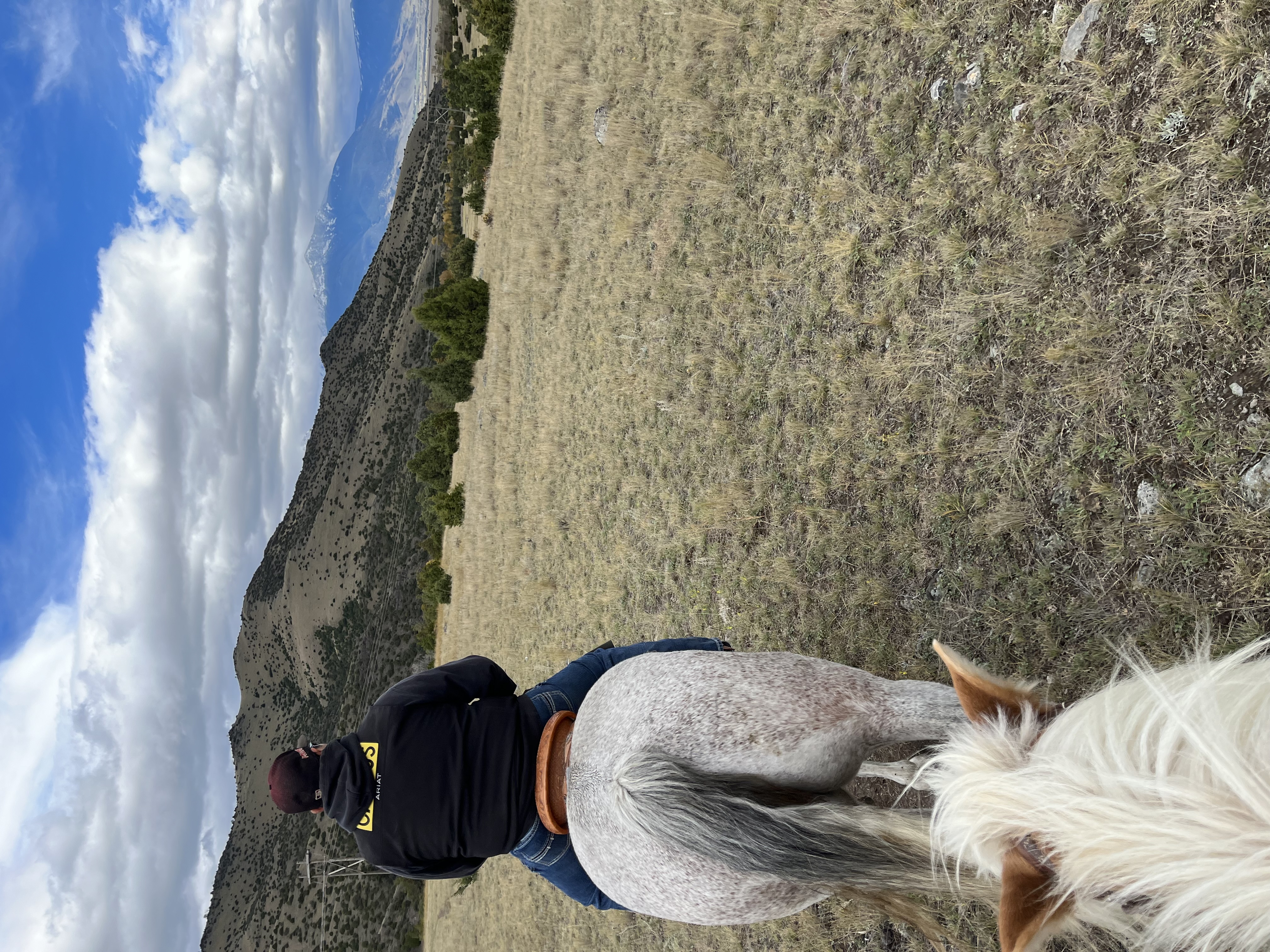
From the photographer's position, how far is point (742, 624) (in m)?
4.84

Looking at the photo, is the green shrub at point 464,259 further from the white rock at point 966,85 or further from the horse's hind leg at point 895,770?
the horse's hind leg at point 895,770

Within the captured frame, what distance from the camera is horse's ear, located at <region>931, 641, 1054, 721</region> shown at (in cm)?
176

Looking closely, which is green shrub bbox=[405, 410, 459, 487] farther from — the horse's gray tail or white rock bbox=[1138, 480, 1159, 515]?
white rock bbox=[1138, 480, 1159, 515]

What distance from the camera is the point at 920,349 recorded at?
369 cm

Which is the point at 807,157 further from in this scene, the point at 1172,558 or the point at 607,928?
the point at 607,928

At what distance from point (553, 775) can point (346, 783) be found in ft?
2.88

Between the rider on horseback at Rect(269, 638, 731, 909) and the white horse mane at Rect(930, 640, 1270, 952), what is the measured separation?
1.50m

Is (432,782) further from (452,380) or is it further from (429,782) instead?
(452,380)

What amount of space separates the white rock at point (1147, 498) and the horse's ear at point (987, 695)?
1250mm

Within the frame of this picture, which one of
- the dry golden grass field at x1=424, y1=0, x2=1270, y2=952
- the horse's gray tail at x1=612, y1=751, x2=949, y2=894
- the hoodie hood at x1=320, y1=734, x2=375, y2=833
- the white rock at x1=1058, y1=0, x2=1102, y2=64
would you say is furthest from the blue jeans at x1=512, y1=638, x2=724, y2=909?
the white rock at x1=1058, y1=0, x2=1102, y2=64

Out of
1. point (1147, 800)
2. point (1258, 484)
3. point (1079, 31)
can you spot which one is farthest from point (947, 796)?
point (1079, 31)

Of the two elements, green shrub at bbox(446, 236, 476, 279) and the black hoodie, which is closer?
the black hoodie

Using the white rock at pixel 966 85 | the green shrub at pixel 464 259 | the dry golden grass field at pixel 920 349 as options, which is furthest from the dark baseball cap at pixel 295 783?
the green shrub at pixel 464 259

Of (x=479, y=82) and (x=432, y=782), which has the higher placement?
(x=479, y=82)
